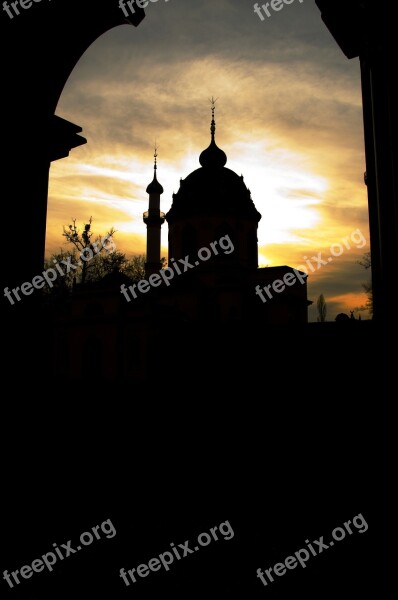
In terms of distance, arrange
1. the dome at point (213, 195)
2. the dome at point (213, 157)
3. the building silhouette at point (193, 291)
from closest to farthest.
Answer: the building silhouette at point (193, 291), the dome at point (213, 195), the dome at point (213, 157)

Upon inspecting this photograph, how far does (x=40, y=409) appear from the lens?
4.29 metres

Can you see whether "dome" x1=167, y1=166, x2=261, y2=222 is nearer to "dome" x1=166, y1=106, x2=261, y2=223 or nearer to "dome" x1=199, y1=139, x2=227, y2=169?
"dome" x1=166, y1=106, x2=261, y2=223

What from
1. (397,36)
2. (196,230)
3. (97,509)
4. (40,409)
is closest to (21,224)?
(40,409)

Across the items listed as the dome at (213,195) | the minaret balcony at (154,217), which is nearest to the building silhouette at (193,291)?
the dome at (213,195)

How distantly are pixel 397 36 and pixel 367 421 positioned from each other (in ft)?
15.0

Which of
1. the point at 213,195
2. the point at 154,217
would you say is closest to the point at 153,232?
the point at 154,217

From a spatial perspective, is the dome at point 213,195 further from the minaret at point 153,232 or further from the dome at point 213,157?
the minaret at point 153,232

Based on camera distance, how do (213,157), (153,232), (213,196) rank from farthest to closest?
(153,232), (213,157), (213,196)

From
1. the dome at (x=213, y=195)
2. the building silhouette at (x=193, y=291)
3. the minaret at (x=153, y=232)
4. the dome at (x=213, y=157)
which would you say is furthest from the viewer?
the minaret at (x=153, y=232)

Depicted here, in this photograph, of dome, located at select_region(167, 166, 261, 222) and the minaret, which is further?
the minaret

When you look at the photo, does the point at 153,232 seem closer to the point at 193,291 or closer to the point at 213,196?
the point at 213,196

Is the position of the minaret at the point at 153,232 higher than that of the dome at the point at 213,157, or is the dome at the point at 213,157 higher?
the dome at the point at 213,157

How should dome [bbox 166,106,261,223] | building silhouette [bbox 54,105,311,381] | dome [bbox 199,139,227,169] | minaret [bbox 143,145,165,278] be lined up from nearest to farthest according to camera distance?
building silhouette [bbox 54,105,311,381] < dome [bbox 166,106,261,223] < dome [bbox 199,139,227,169] < minaret [bbox 143,145,165,278]

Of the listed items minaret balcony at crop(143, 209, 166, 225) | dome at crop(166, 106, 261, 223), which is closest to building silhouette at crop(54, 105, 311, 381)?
dome at crop(166, 106, 261, 223)
